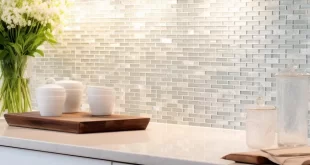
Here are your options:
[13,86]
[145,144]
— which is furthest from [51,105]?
[145,144]

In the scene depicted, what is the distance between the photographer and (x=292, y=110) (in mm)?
1965

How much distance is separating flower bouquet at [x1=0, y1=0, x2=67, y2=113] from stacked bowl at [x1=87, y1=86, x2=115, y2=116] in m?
0.48

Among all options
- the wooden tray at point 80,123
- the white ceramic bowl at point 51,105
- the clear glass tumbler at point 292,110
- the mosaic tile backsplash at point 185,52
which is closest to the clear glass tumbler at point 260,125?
the clear glass tumbler at point 292,110

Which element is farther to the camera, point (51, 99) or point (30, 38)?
point (30, 38)

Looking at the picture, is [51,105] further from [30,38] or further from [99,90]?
[30,38]

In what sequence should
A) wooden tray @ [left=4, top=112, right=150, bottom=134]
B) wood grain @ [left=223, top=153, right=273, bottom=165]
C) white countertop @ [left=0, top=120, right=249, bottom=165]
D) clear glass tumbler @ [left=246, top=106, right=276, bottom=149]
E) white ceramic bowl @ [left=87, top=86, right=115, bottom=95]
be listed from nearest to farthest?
wood grain @ [left=223, top=153, right=273, bottom=165]
white countertop @ [left=0, top=120, right=249, bottom=165]
clear glass tumbler @ [left=246, top=106, right=276, bottom=149]
wooden tray @ [left=4, top=112, right=150, bottom=134]
white ceramic bowl @ [left=87, top=86, right=115, bottom=95]

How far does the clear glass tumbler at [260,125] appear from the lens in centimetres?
194

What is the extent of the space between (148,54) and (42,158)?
2.77 ft

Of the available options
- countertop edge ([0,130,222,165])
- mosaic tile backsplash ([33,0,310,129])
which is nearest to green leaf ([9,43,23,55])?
mosaic tile backsplash ([33,0,310,129])

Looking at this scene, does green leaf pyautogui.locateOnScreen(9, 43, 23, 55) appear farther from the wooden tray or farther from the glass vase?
the wooden tray

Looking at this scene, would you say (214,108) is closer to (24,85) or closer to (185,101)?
(185,101)

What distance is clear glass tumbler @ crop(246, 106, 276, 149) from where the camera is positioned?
1.94 m

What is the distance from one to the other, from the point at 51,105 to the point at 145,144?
613mm

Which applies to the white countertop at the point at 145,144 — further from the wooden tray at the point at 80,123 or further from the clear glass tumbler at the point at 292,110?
the clear glass tumbler at the point at 292,110
